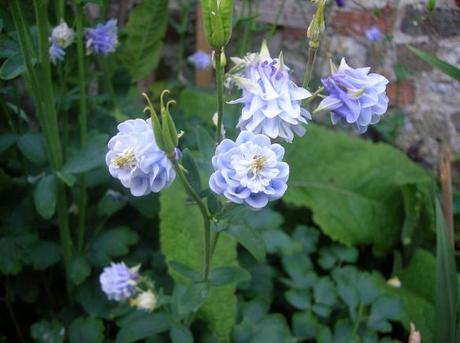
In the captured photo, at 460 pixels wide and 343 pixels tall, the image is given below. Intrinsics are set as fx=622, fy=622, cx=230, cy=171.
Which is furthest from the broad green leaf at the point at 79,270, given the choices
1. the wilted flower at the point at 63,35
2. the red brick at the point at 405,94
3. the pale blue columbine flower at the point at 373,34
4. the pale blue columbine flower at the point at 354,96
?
the red brick at the point at 405,94

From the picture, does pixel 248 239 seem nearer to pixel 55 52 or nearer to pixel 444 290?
pixel 444 290

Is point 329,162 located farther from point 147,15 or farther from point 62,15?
point 62,15

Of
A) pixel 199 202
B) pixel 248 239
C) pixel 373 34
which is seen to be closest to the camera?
pixel 199 202

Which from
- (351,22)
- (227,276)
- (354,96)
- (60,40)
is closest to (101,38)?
(60,40)

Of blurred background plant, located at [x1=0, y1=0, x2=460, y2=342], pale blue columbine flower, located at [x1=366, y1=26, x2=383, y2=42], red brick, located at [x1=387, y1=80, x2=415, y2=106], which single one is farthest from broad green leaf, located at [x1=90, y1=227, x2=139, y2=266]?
red brick, located at [x1=387, y1=80, x2=415, y2=106]

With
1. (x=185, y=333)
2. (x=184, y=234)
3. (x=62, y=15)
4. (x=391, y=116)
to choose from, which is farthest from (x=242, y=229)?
(x=391, y=116)

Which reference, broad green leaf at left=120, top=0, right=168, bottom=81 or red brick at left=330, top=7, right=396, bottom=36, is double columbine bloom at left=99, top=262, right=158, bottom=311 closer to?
broad green leaf at left=120, top=0, right=168, bottom=81
